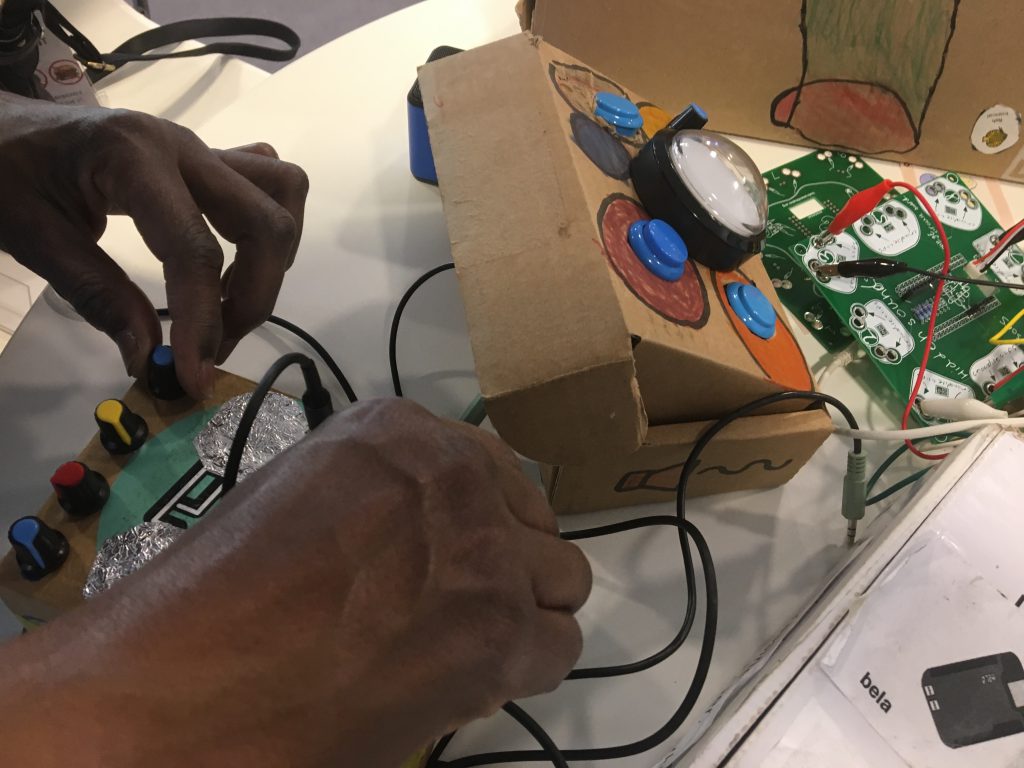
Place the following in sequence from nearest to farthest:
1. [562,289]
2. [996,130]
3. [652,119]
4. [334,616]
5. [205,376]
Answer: [334,616]
[562,289]
[205,376]
[652,119]
[996,130]

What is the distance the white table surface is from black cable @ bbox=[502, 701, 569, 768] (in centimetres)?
2

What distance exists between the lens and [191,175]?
0.50 metres

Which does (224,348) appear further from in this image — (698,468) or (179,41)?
(179,41)

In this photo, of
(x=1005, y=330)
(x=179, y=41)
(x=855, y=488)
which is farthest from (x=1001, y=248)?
(x=179, y=41)

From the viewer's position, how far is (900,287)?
65cm

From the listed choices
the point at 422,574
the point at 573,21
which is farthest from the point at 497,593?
the point at 573,21

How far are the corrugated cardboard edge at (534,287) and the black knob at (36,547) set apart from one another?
1.03ft

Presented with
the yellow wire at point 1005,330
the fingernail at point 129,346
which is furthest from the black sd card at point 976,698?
the fingernail at point 129,346

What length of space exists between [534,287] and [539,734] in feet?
0.95

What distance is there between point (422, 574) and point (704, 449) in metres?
0.25

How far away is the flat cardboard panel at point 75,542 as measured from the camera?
1.54 ft

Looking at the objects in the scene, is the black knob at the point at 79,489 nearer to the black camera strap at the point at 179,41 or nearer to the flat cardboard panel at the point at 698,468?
the flat cardboard panel at the point at 698,468

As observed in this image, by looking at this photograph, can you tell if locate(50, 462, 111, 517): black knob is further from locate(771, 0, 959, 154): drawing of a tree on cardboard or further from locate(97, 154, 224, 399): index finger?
locate(771, 0, 959, 154): drawing of a tree on cardboard

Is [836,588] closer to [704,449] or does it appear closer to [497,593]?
[704,449]
